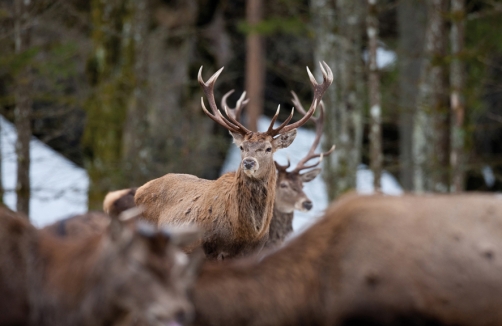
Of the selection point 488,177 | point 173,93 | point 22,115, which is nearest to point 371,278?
point 22,115

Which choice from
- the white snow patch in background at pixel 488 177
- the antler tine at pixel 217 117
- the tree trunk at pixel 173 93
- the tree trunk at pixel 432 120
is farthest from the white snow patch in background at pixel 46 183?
the white snow patch in background at pixel 488 177

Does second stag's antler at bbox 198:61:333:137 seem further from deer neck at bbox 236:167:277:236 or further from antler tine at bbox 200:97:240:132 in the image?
deer neck at bbox 236:167:277:236

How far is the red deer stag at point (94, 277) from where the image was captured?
5.02 metres

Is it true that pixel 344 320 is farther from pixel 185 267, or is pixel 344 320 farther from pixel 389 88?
pixel 389 88

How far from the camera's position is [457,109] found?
15867 millimetres

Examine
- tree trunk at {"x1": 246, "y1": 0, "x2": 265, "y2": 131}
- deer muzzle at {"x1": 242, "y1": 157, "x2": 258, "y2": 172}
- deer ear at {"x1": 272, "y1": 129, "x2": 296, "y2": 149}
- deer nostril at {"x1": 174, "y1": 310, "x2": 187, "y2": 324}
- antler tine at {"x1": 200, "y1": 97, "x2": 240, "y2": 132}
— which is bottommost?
deer nostril at {"x1": 174, "y1": 310, "x2": 187, "y2": 324}

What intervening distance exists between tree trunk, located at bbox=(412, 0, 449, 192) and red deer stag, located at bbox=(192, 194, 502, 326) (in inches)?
387

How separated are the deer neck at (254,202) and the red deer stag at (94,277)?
138 inches

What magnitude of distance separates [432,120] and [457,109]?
75 cm

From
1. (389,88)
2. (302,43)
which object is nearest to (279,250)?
(389,88)

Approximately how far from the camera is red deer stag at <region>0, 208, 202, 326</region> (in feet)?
16.5

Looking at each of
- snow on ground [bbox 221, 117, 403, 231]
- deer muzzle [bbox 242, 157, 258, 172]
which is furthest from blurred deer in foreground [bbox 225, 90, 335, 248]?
snow on ground [bbox 221, 117, 403, 231]

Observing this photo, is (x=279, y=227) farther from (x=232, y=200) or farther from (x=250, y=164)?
(x=250, y=164)

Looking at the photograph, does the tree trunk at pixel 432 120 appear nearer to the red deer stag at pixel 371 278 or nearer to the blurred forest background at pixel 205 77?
the blurred forest background at pixel 205 77
